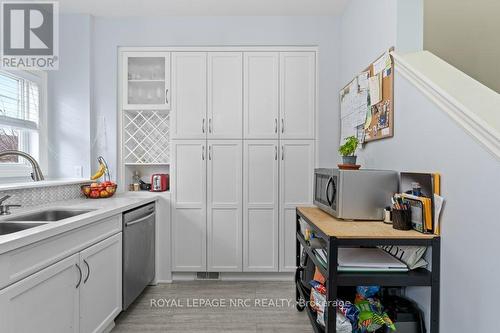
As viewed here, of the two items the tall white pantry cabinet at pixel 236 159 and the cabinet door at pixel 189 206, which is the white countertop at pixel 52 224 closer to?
the cabinet door at pixel 189 206

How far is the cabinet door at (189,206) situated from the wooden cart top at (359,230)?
150 cm

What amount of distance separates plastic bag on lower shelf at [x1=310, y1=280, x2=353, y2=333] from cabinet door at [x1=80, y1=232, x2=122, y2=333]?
1326 mm

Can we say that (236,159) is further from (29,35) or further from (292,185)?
(29,35)

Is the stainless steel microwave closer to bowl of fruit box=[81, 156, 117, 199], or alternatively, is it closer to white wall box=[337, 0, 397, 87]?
white wall box=[337, 0, 397, 87]

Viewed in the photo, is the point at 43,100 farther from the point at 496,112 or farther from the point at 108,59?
the point at 496,112

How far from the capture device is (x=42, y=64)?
305 cm

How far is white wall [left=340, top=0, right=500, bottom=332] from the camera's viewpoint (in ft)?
3.75

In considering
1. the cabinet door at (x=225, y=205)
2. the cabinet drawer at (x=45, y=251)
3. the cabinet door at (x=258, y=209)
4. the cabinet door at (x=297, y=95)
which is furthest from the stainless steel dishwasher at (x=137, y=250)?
the cabinet door at (x=297, y=95)

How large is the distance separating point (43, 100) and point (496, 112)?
3584 millimetres

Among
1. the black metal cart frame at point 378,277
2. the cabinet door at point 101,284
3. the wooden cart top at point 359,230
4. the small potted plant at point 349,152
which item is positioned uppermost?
the small potted plant at point 349,152

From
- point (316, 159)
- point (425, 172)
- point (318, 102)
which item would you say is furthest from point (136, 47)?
point (425, 172)

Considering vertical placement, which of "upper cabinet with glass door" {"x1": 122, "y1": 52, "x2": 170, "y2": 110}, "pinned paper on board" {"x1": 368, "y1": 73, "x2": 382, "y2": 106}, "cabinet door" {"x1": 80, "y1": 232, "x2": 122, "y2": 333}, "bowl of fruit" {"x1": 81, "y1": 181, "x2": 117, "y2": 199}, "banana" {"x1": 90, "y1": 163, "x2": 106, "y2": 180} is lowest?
"cabinet door" {"x1": 80, "y1": 232, "x2": 122, "y2": 333}

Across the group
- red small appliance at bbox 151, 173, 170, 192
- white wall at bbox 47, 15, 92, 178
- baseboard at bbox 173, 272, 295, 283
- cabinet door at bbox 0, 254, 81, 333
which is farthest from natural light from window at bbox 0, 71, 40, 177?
baseboard at bbox 173, 272, 295, 283

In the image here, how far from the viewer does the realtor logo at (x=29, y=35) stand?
9.10ft
